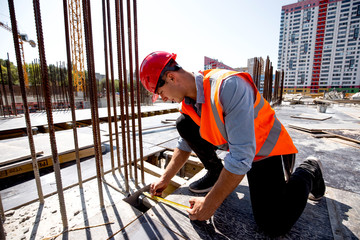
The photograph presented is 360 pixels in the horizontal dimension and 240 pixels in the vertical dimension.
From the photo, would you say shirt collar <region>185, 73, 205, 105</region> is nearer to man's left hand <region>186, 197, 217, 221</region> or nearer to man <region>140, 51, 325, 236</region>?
man <region>140, 51, 325, 236</region>

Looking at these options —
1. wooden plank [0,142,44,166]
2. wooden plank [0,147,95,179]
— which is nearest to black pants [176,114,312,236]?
wooden plank [0,147,95,179]

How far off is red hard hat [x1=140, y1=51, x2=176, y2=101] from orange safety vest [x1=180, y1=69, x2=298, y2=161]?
35 cm

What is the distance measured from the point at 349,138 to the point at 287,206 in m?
3.57

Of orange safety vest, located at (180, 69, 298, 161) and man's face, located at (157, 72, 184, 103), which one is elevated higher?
man's face, located at (157, 72, 184, 103)

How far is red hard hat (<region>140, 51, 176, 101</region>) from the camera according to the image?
1335 millimetres

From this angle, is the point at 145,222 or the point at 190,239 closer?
the point at 190,239

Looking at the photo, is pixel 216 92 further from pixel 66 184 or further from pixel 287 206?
pixel 66 184

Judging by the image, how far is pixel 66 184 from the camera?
2027 millimetres

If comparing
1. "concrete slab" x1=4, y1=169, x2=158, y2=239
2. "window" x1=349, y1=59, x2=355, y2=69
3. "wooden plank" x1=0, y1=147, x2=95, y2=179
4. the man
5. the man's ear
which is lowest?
"concrete slab" x1=4, y1=169, x2=158, y2=239

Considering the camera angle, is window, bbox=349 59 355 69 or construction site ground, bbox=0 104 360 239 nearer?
construction site ground, bbox=0 104 360 239

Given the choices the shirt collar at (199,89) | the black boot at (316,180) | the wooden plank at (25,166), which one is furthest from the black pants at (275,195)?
the wooden plank at (25,166)

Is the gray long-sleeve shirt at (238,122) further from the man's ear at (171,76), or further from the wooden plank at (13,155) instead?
the wooden plank at (13,155)

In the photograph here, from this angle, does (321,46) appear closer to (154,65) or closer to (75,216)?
(154,65)

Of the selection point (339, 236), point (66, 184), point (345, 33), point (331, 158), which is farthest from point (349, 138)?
point (345, 33)
